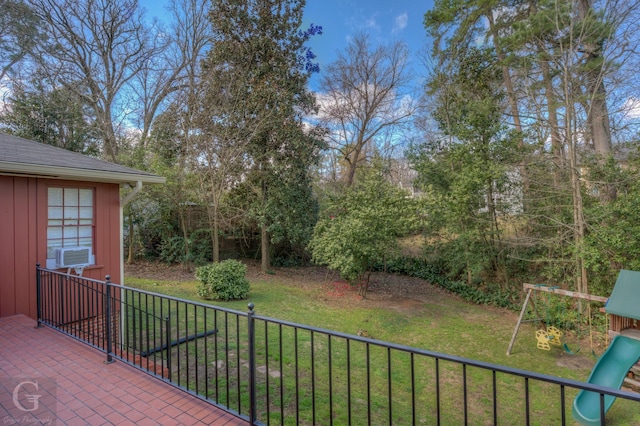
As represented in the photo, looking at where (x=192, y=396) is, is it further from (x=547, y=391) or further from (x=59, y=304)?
(x=547, y=391)

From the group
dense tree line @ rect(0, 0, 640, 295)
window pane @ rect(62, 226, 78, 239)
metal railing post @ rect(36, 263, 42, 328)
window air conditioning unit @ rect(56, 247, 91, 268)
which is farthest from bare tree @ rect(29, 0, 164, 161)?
metal railing post @ rect(36, 263, 42, 328)

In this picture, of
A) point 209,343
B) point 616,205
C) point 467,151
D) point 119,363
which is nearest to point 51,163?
point 119,363

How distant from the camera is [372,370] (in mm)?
4477

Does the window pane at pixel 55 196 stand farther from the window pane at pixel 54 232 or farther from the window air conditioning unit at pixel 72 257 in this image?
the window air conditioning unit at pixel 72 257

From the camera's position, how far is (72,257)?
4.75 meters

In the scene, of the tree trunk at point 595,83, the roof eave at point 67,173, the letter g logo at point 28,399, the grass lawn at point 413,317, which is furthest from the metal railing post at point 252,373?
the tree trunk at point 595,83

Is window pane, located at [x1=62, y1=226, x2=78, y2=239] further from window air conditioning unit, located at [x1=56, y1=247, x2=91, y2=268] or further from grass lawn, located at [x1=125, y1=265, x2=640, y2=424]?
grass lawn, located at [x1=125, y1=265, x2=640, y2=424]

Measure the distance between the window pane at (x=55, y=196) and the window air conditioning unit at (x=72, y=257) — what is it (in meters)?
0.69

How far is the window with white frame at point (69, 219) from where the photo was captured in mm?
4719

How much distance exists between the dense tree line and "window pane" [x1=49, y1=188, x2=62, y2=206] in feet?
14.6

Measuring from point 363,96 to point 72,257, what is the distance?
40.6 ft

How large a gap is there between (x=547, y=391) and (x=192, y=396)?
4573 mm

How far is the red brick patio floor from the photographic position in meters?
2.39

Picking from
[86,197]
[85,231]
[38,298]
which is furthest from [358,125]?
[38,298]
